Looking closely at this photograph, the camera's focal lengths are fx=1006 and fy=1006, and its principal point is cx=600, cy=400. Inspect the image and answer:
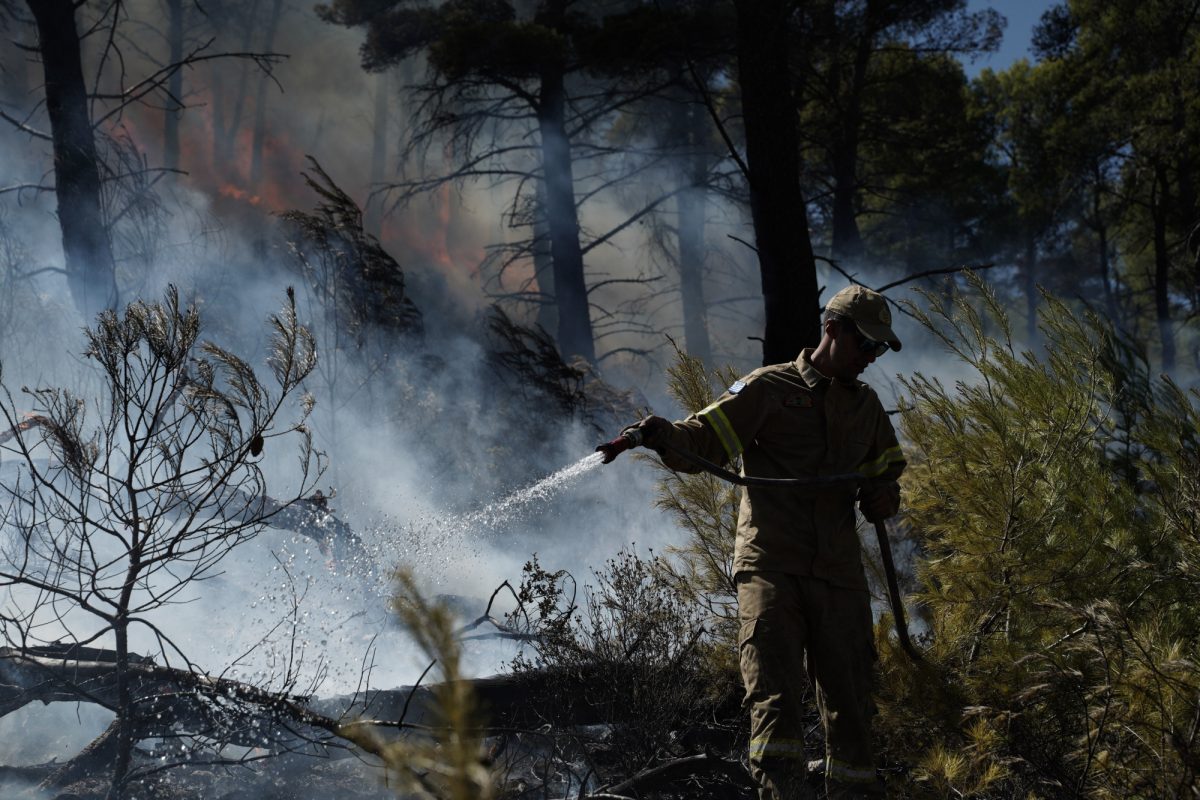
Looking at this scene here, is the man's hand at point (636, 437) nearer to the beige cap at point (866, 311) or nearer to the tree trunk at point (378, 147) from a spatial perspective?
the beige cap at point (866, 311)

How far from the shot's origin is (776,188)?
559cm

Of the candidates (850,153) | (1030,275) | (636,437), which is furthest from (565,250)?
(1030,275)

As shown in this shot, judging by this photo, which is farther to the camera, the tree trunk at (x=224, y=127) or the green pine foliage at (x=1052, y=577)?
the tree trunk at (x=224, y=127)

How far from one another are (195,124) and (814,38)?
992 inches

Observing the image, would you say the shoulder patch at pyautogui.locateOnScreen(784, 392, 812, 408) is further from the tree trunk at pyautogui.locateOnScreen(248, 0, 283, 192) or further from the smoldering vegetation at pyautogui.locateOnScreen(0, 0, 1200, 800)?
the tree trunk at pyautogui.locateOnScreen(248, 0, 283, 192)

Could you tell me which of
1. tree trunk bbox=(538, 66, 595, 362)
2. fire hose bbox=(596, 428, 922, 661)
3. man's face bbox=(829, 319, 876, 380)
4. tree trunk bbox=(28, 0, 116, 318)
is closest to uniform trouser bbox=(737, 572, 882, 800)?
fire hose bbox=(596, 428, 922, 661)

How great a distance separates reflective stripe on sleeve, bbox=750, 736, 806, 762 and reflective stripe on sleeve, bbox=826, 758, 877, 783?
0.24m

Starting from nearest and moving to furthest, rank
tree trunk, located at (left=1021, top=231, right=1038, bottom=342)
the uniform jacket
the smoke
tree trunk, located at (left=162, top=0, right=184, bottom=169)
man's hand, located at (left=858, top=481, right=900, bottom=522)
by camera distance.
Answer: the uniform jacket < man's hand, located at (left=858, top=481, right=900, bottom=522) < the smoke < tree trunk, located at (left=1021, top=231, right=1038, bottom=342) < tree trunk, located at (left=162, top=0, right=184, bottom=169)

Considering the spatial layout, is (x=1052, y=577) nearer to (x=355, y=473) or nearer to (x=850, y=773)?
(x=850, y=773)

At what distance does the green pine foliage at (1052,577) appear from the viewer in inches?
119

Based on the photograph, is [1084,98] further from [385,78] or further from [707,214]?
[385,78]

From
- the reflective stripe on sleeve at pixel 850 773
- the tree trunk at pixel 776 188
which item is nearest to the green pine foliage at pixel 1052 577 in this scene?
the reflective stripe on sleeve at pixel 850 773

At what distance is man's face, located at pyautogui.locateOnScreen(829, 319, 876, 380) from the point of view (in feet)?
11.6

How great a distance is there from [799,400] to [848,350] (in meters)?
0.25
